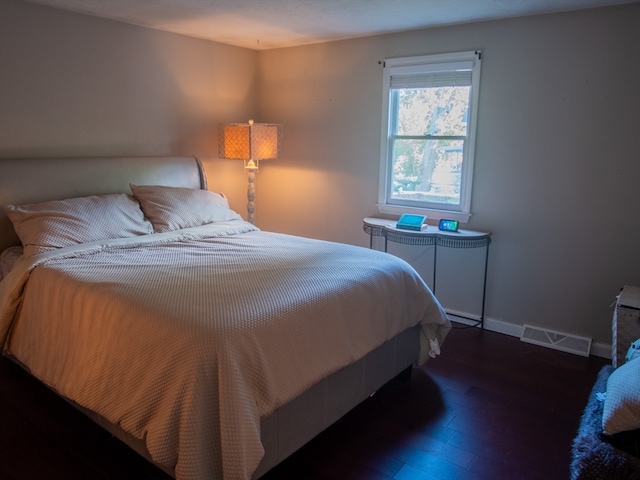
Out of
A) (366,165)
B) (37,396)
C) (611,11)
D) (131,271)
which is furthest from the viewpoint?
(366,165)

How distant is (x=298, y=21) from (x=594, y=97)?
6.85 ft

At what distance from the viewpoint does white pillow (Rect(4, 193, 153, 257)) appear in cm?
278

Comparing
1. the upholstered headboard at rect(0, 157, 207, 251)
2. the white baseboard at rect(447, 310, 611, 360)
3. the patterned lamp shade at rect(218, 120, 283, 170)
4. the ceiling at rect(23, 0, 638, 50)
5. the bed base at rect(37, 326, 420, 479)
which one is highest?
the ceiling at rect(23, 0, 638, 50)

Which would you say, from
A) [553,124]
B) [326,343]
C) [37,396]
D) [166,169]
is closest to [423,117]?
[553,124]

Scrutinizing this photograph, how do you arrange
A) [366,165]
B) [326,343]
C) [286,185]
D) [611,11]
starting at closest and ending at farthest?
[326,343]
[611,11]
[366,165]
[286,185]

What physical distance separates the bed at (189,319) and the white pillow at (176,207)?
0.01 meters

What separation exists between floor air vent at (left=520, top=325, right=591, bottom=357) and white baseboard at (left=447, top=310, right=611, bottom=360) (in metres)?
→ 0.04

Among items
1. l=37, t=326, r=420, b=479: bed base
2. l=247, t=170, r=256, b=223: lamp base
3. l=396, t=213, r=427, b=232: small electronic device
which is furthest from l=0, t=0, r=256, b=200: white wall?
l=37, t=326, r=420, b=479: bed base

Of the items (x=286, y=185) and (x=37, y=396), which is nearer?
(x=37, y=396)

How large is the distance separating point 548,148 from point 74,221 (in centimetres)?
313

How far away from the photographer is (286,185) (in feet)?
15.6

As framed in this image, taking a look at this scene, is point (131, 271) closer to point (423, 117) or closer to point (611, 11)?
point (423, 117)

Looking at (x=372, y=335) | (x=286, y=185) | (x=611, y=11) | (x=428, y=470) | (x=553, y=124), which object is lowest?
(x=428, y=470)

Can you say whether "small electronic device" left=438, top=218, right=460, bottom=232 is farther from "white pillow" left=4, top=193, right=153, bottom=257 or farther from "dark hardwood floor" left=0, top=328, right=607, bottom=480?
"white pillow" left=4, top=193, right=153, bottom=257
